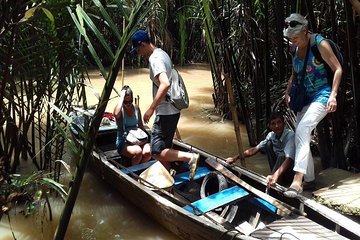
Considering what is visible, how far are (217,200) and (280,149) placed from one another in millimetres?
914

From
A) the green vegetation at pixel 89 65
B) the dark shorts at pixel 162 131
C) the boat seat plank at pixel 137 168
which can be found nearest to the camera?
the green vegetation at pixel 89 65

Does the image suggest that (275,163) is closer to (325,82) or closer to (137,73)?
(325,82)

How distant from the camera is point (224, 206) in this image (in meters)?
3.70

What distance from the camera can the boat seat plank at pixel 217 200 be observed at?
3409 mm

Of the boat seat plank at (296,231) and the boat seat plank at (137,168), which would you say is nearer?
the boat seat plank at (296,231)

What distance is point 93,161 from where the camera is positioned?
4977 mm

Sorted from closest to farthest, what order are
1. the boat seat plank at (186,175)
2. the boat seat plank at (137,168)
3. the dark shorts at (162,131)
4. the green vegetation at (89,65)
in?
1. the green vegetation at (89,65)
2. the dark shorts at (162,131)
3. the boat seat plank at (186,175)
4. the boat seat plank at (137,168)

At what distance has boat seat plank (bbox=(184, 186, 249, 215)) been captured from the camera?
3.41m

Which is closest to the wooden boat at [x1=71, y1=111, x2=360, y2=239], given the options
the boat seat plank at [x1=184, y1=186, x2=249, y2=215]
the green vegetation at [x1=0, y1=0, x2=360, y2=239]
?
the boat seat plank at [x1=184, y1=186, x2=249, y2=215]

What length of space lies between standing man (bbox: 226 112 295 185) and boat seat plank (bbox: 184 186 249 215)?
0.29 m

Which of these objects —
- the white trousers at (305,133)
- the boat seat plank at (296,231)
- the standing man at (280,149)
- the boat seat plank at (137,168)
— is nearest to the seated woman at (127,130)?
the boat seat plank at (137,168)

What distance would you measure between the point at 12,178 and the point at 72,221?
2.22 meters

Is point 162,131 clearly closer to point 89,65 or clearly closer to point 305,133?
point 305,133

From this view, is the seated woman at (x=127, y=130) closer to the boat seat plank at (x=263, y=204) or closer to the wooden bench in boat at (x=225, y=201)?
the wooden bench in boat at (x=225, y=201)
